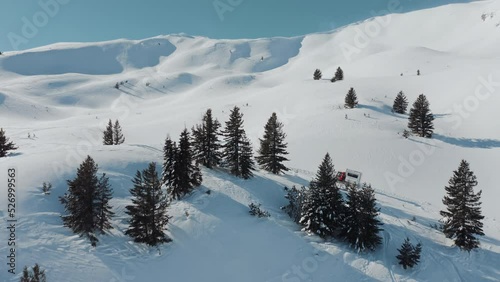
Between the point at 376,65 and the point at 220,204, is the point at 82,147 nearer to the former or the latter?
the point at 220,204

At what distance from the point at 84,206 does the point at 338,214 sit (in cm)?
1605

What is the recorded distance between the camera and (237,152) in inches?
1117

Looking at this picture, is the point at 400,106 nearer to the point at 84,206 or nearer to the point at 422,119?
the point at 422,119

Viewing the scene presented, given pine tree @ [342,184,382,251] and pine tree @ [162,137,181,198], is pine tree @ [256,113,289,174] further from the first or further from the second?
pine tree @ [162,137,181,198]

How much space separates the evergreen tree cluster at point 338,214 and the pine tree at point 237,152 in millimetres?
7055

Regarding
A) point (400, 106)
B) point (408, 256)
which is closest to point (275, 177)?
point (408, 256)

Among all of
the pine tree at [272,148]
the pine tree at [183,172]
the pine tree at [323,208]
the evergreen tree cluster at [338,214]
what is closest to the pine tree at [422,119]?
the pine tree at [272,148]

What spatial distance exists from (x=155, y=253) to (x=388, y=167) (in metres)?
32.6

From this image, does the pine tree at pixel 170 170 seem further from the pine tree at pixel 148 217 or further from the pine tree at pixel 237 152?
the pine tree at pixel 237 152

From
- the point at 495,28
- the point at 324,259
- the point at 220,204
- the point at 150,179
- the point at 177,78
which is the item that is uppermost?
the point at 495,28

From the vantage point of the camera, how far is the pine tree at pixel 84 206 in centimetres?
1758

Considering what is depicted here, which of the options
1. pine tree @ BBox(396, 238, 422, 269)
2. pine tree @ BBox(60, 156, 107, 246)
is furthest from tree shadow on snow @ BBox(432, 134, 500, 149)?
pine tree @ BBox(60, 156, 107, 246)

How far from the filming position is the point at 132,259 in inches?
664

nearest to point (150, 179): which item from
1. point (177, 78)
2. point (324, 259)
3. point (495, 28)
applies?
point (324, 259)
